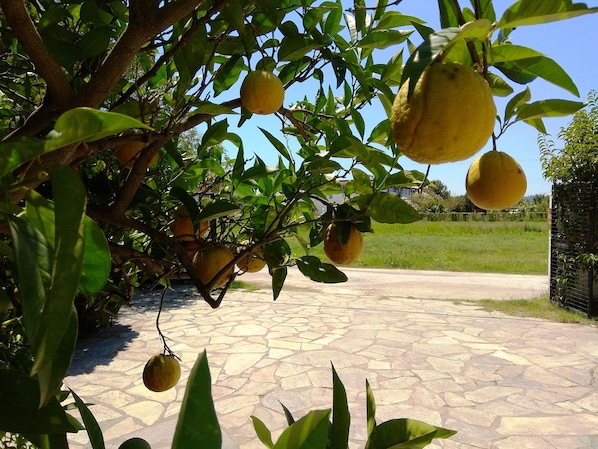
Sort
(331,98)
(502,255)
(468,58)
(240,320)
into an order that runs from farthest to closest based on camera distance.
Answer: (502,255)
(240,320)
(331,98)
(468,58)

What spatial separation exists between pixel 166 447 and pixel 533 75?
2.72 meters

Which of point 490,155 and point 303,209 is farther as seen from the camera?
point 303,209

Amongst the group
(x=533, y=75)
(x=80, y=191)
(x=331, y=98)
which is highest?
(x=331, y=98)

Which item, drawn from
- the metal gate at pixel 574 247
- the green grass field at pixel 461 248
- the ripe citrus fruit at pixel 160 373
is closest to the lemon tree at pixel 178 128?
the ripe citrus fruit at pixel 160 373

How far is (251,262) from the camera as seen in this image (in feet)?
3.69

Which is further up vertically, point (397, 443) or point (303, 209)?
point (303, 209)

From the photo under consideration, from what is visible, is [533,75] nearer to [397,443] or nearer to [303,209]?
[397,443]

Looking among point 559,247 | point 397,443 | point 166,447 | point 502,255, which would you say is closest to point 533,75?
point 397,443

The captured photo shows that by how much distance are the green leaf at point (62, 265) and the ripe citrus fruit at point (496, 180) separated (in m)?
0.40

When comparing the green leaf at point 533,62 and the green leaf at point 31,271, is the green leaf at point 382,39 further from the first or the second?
the green leaf at point 31,271

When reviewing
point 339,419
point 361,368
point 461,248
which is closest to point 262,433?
point 339,419

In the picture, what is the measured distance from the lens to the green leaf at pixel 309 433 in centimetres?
33

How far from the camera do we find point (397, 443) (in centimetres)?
49

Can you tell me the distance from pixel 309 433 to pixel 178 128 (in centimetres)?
55
